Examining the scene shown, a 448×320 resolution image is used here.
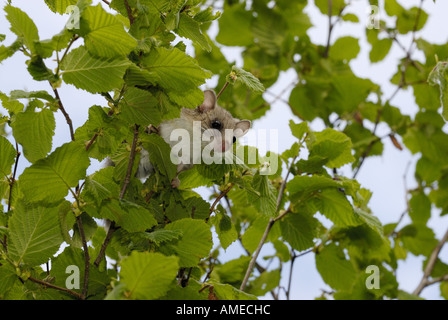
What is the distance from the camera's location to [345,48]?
14.9 ft

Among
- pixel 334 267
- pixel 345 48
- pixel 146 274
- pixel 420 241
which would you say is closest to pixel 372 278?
pixel 334 267

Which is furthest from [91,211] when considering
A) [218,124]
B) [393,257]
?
[393,257]

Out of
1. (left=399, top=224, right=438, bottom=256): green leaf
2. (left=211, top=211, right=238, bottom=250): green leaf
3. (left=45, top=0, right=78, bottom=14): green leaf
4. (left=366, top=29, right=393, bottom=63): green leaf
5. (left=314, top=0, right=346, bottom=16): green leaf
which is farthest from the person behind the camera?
(left=366, top=29, right=393, bottom=63): green leaf

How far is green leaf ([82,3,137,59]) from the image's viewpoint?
1.23 metres

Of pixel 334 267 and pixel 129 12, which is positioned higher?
pixel 129 12

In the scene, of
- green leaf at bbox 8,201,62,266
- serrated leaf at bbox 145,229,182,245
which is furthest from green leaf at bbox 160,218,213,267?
green leaf at bbox 8,201,62,266

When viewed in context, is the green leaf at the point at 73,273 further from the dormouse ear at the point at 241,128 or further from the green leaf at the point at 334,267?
the dormouse ear at the point at 241,128

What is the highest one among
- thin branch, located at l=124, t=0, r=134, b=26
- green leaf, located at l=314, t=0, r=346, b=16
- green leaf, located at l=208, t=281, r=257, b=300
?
green leaf, located at l=314, t=0, r=346, b=16

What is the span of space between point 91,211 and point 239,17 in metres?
3.40

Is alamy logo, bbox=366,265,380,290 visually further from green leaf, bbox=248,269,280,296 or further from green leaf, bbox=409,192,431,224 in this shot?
green leaf, bbox=409,192,431,224

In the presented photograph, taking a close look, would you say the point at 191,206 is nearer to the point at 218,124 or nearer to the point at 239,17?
the point at 218,124

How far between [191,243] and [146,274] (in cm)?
40

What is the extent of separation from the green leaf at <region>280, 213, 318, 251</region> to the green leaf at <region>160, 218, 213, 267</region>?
2.65 feet

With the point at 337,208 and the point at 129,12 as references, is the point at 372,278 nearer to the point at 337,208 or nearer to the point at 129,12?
the point at 337,208
